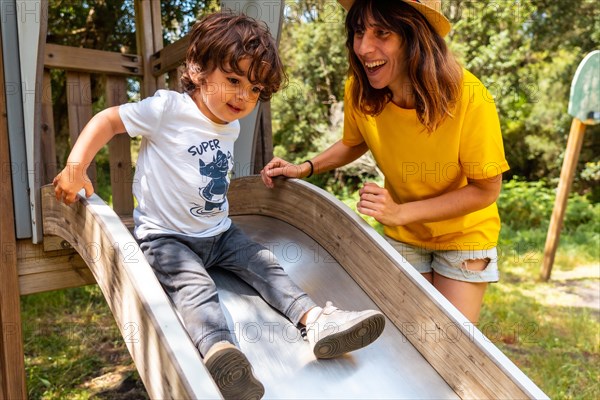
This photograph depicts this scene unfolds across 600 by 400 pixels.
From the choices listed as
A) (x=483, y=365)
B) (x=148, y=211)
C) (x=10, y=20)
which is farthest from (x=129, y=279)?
(x=10, y=20)

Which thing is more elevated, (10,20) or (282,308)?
(10,20)

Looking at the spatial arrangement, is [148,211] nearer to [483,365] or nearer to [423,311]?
[423,311]

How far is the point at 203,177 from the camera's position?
6.15 feet

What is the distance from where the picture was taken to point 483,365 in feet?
4.82

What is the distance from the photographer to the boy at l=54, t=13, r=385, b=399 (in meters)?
1.66

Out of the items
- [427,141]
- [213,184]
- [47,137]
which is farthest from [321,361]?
[47,137]

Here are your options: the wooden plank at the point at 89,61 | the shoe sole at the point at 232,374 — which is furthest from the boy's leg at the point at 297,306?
the wooden plank at the point at 89,61

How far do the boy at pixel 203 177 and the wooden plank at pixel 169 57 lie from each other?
2.78ft

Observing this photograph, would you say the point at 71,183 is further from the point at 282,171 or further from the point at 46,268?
the point at 282,171

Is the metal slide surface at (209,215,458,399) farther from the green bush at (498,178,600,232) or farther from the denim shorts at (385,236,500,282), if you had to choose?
the green bush at (498,178,600,232)

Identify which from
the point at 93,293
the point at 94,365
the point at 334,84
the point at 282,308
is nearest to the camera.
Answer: the point at 282,308

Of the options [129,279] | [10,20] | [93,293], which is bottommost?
Result: [93,293]

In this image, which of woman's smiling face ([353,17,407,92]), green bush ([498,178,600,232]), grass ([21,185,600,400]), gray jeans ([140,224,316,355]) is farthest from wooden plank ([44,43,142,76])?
green bush ([498,178,600,232])

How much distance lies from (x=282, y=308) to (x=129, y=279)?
23.2 inches
